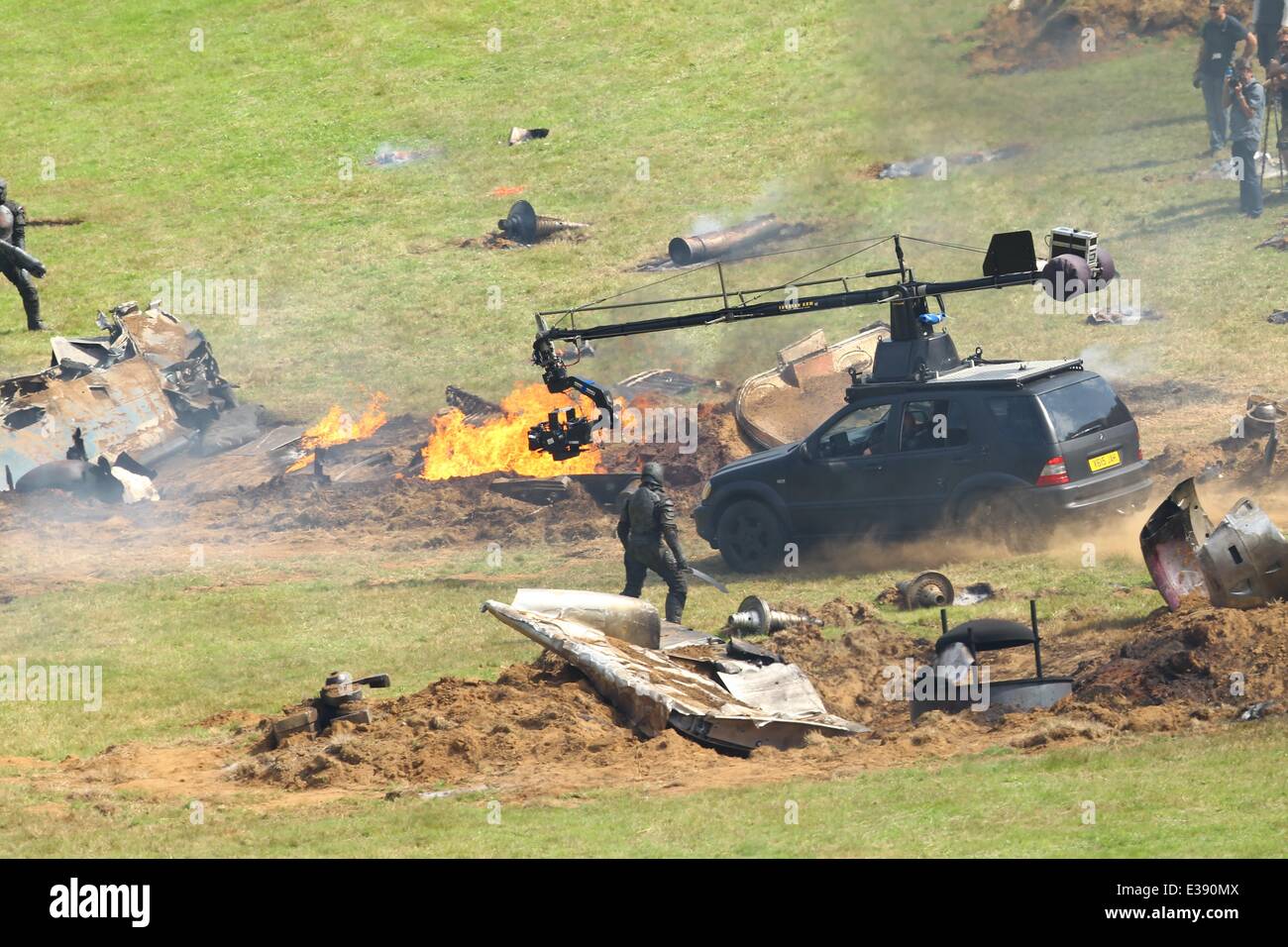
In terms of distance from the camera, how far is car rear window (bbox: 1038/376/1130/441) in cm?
1708

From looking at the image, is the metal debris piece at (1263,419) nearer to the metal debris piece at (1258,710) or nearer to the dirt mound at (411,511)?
the dirt mound at (411,511)

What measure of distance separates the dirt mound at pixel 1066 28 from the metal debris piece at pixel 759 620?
2457cm

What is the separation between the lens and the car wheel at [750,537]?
746 inches

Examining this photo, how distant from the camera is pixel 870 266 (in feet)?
105

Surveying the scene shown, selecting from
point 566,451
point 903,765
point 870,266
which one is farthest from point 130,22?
point 903,765

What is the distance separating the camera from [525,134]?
135 feet

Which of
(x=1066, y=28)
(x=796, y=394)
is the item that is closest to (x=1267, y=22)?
(x=1066, y=28)

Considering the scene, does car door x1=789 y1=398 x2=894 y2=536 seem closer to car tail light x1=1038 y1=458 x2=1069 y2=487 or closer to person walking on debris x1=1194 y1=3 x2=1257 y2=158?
car tail light x1=1038 y1=458 x2=1069 y2=487

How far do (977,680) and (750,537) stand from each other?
5.99 m

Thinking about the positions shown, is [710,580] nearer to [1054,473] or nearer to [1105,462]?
[1054,473]

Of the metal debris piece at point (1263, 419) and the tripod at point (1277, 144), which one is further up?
the tripod at point (1277, 144)

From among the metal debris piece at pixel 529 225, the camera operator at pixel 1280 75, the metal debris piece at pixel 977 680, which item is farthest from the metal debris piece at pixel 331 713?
the metal debris piece at pixel 529 225

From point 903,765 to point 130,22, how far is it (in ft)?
144

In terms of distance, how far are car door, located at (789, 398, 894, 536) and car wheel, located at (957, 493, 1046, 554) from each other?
1091mm
